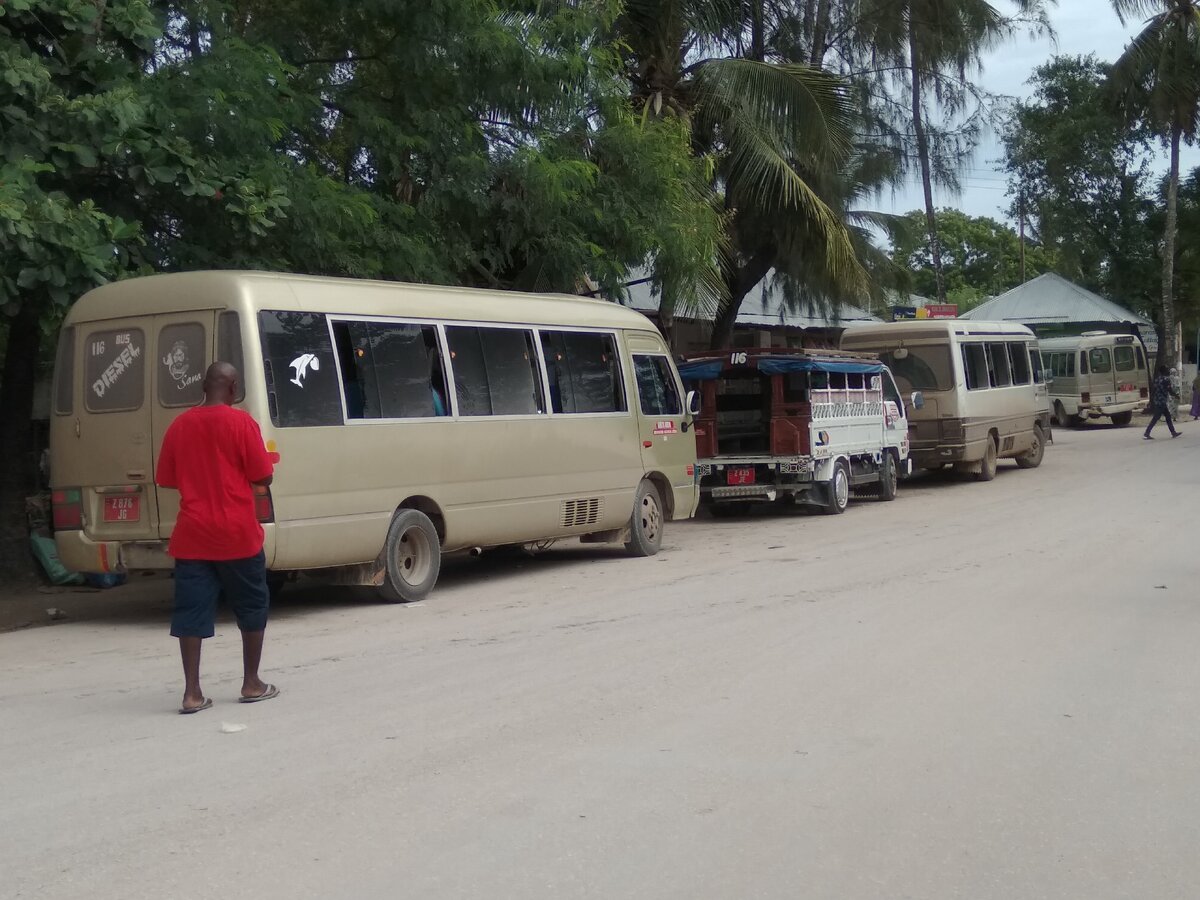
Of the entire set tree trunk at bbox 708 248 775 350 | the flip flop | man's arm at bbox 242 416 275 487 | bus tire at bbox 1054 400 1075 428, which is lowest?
the flip flop

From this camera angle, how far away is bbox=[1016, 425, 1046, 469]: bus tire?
26094 mm

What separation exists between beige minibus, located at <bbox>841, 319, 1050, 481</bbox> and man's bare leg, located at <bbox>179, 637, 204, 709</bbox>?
17223 mm

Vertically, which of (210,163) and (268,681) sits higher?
(210,163)

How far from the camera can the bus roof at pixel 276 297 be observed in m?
10.1

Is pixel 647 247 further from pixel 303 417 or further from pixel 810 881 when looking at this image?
pixel 810 881

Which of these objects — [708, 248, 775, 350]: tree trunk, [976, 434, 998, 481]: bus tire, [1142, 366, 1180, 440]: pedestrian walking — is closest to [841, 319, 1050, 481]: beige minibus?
[976, 434, 998, 481]: bus tire

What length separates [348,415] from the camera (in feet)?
35.4

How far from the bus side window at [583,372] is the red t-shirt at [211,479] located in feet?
20.8

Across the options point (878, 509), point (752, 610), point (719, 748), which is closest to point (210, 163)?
point (752, 610)

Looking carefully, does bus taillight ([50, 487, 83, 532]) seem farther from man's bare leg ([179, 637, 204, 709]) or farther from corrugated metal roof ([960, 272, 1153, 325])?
corrugated metal roof ([960, 272, 1153, 325])

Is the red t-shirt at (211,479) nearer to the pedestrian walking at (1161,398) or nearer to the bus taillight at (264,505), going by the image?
the bus taillight at (264,505)

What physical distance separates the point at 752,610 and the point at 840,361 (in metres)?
9.23

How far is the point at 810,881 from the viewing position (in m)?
4.52

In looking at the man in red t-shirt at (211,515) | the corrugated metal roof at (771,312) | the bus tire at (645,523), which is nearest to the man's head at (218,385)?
the man in red t-shirt at (211,515)
